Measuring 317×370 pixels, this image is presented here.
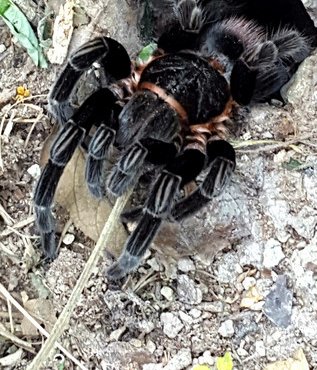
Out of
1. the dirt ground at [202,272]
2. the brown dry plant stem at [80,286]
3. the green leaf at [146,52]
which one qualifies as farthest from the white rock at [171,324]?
the green leaf at [146,52]

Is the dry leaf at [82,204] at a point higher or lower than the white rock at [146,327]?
higher

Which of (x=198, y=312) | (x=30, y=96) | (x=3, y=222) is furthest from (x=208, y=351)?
(x=30, y=96)

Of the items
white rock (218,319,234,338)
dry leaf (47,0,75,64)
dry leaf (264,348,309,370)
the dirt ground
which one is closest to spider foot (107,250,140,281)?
the dirt ground

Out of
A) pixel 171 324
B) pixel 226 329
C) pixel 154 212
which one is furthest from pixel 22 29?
pixel 226 329

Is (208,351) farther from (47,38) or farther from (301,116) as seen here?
(47,38)

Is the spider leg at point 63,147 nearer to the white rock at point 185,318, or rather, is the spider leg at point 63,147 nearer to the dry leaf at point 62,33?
the dry leaf at point 62,33

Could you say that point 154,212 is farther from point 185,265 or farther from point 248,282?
point 248,282

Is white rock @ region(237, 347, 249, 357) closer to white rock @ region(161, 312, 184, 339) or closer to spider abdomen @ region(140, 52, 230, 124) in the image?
white rock @ region(161, 312, 184, 339)
